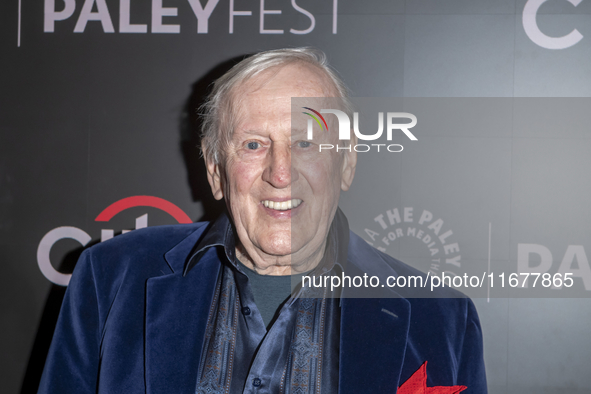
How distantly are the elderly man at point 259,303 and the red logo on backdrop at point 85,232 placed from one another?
19.3 inches

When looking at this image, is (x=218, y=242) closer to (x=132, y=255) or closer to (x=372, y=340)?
(x=132, y=255)

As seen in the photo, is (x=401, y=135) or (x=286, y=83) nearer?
(x=286, y=83)

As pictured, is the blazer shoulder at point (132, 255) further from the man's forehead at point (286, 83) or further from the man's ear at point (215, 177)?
the man's forehead at point (286, 83)

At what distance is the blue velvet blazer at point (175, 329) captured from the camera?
38.6 inches

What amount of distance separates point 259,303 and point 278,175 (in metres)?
0.33

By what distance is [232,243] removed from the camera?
112 cm

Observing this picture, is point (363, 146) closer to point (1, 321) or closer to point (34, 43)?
point (34, 43)

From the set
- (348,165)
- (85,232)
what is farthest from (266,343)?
(85,232)

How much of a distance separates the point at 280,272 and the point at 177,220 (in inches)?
27.5

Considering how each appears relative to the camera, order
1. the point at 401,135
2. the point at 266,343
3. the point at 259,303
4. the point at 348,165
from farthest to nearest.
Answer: the point at 401,135 → the point at 348,165 → the point at 259,303 → the point at 266,343

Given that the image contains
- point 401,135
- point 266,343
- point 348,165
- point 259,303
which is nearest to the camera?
point 266,343

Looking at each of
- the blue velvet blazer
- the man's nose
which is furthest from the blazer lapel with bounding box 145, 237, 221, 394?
the man's nose

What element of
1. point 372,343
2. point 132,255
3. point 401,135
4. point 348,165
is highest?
point 401,135

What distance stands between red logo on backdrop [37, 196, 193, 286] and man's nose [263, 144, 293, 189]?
0.74m
